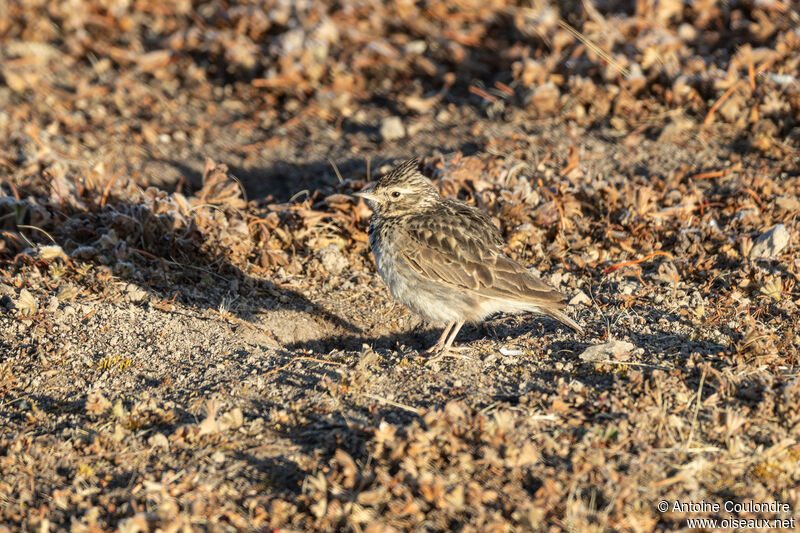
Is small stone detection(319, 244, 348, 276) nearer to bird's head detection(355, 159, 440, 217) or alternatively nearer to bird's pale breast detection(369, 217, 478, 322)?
bird's head detection(355, 159, 440, 217)

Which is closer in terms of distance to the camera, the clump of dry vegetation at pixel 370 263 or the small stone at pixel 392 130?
the clump of dry vegetation at pixel 370 263

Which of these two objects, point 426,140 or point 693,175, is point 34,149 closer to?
point 426,140

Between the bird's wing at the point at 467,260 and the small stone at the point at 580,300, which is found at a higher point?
the bird's wing at the point at 467,260

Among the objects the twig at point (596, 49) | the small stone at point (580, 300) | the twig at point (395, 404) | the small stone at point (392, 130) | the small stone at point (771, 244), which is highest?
the twig at point (596, 49)

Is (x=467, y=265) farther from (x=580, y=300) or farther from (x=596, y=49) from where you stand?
(x=596, y=49)

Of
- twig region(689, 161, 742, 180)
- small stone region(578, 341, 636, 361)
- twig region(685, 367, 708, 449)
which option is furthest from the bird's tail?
twig region(689, 161, 742, 180)

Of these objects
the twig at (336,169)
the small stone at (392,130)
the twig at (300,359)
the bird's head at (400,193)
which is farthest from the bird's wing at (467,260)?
the small stone at (392,130)

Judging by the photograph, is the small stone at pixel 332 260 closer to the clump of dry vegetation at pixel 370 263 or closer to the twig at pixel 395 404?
the clump of dry vegetation at pixel 370 263
